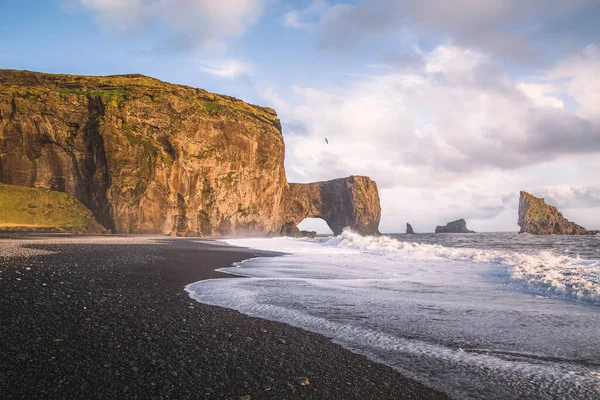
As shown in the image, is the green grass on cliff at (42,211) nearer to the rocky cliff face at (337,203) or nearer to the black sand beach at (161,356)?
the black sand beach at (161,356)

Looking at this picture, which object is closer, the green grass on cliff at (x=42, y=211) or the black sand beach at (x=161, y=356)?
the black sand beach at (x=161, y=356)

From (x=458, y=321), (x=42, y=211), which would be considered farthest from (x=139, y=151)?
(x=458, y=321)

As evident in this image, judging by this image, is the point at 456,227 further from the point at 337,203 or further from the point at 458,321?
the point at 458,321

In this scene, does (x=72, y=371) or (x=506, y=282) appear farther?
(x=506, y=282)

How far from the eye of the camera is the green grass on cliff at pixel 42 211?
4281 cm

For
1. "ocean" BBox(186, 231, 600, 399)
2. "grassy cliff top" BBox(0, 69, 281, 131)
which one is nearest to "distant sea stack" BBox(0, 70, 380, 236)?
"grassy cliff top" BBox(0, 69, 281, 131)

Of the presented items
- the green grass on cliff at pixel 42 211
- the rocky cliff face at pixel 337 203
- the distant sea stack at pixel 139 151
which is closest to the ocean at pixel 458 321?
the green grass on cliff at pixel 42 211

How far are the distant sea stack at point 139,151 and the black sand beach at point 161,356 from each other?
157 ft

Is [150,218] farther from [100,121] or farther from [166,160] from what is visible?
[100,121]

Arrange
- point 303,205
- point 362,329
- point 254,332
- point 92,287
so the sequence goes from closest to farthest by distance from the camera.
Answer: point 254,332 < point 362,329 < point 92,287 < point 303,205

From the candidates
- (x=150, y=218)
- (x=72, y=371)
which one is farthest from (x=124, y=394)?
(x=150, y=218)

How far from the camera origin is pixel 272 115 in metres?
81.5

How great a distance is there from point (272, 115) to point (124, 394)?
81.7m

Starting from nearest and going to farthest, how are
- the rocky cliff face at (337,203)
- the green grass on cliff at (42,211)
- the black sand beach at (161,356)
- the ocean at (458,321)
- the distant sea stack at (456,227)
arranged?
the black sand beach at (161,356), the ocean at (458,321), the green grass on cliff at (42,211), the rocky cliff face at (337,203), the distant sea stack at (456,227)
